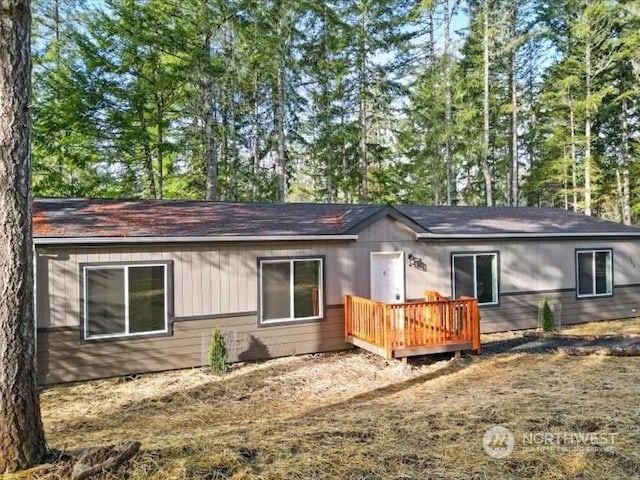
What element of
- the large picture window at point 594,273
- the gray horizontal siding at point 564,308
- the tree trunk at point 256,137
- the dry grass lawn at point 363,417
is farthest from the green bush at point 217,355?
the tree trunk at point 256,137

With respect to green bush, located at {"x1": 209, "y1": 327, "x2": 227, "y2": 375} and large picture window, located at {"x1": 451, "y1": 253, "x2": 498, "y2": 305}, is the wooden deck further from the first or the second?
green bush, located at {"x1": 209, "y1": 327, "x2": 227, "y2": 375}

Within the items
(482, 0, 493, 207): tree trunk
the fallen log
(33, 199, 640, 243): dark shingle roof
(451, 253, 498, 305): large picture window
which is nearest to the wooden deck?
(33, 199, 640, 243): dark shingle roof

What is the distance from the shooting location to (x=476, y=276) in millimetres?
10648

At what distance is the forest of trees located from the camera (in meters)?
15.1

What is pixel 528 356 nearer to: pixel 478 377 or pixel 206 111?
pixel 478 377

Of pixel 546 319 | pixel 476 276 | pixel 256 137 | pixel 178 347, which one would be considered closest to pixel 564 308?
pixel 546 319

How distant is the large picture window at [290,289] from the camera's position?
27.8ft

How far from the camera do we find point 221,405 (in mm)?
6230

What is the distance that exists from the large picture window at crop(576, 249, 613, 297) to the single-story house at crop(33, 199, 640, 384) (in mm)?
37

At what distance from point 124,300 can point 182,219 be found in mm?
2068

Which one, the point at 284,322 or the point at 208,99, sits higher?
the point at 208,99

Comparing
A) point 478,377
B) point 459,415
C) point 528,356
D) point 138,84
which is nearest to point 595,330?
point 528,356

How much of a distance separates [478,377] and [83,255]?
6.65m

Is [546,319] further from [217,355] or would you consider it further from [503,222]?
[217,355]
